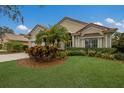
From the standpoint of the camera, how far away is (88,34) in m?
16.0

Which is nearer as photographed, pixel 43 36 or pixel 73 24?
pixel 43 36

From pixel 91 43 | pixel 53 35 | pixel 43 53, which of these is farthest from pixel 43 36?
pixel 91 43

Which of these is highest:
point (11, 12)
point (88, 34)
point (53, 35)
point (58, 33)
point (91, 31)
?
point (91, 31)

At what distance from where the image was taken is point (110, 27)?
48.9 feet

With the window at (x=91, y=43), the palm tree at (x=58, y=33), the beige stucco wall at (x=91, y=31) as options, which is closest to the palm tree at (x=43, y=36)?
the palm tree at (x=58, y=33)

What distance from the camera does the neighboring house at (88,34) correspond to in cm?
1506

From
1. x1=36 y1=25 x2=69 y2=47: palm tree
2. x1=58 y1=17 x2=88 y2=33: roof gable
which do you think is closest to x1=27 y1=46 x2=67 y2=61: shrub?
x1=36 y1=25 x2=69 y2=47: palm tree

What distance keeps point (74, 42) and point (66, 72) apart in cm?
984

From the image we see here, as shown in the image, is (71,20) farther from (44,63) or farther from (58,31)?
(44,63)

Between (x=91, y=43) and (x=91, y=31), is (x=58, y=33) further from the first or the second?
(x=91, y=43)
